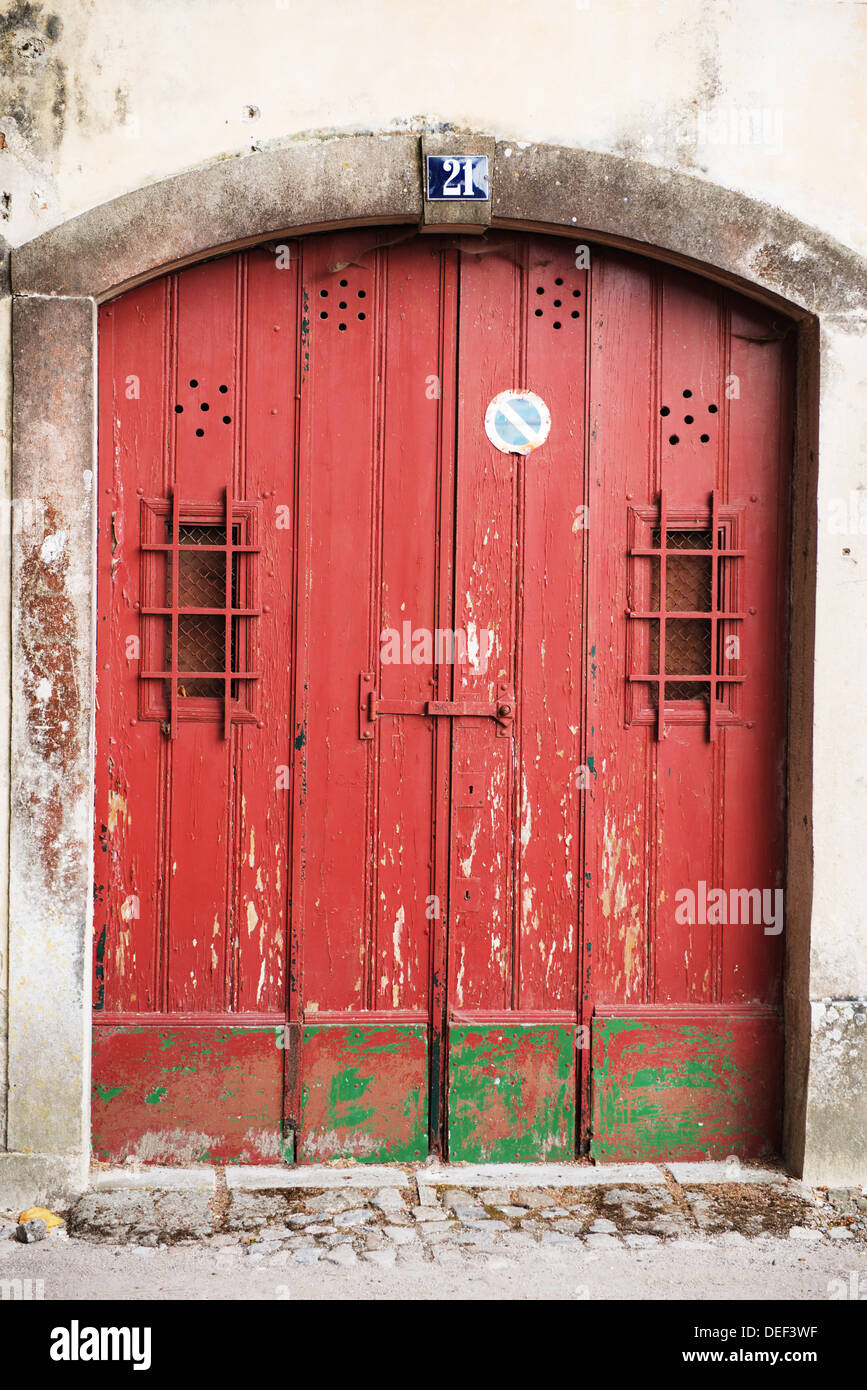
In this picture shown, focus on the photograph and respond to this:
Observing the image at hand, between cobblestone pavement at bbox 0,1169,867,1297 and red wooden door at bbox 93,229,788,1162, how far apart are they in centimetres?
23

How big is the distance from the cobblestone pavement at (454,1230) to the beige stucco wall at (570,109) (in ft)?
1.22

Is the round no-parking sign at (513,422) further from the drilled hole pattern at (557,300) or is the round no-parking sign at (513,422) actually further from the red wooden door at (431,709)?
the drilled hole pattern at (557,300)

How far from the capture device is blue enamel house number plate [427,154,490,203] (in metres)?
3.71

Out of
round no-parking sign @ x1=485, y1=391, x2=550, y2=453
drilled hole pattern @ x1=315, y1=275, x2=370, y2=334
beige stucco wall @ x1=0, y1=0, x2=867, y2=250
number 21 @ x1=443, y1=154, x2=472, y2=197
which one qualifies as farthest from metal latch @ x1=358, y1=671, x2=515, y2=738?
beige stucco wall @ x1=0, y1=0, x2=867, y2=250

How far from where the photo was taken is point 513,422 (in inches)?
156

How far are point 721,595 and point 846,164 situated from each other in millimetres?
1438

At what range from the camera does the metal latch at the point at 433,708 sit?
12.9ft

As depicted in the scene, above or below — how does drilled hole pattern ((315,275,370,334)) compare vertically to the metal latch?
above

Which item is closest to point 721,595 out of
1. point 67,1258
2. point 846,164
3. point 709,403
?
point 709,403

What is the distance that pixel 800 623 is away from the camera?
3.99 m

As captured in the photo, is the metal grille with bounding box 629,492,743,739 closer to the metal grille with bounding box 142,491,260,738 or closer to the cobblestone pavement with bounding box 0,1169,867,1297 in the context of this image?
the metal grille with bounding box 142,491,260,738

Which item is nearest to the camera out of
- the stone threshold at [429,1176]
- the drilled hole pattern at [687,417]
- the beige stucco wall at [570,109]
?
the beige stucco wall at [570,109]

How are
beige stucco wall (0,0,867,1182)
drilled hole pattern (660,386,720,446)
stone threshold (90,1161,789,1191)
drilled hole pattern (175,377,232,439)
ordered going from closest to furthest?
beige stucco wall (0,0,867,1182) < stone threshold (90,1161,789,1191) < drilled hole pattern (175,377,232,439) < drilled hole pattern (660,386,720,446)

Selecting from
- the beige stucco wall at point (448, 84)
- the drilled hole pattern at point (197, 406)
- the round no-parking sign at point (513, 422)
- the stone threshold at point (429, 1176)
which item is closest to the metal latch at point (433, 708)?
the round no-parking sign at point (513, 422)
